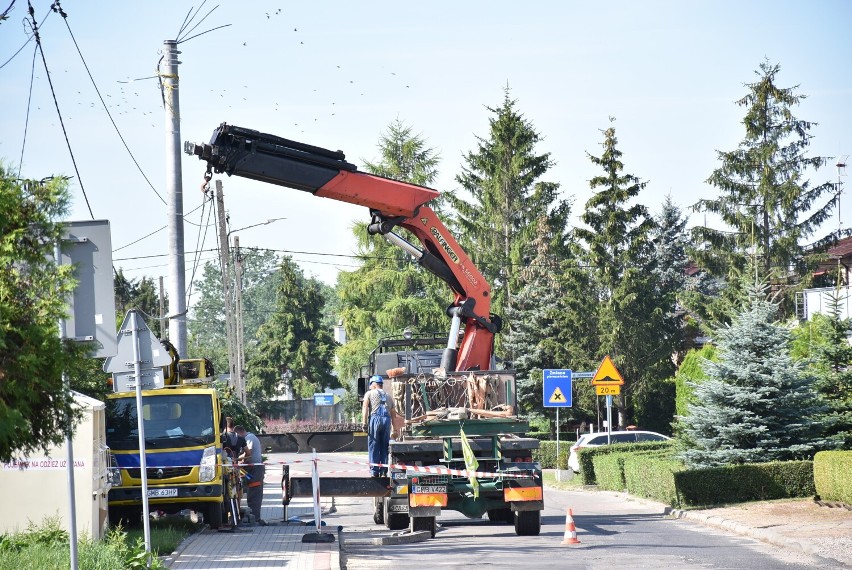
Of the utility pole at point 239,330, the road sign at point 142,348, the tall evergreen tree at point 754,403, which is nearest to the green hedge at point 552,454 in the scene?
the utility pole at point 239,330

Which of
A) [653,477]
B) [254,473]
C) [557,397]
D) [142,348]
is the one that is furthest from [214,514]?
[557,397]

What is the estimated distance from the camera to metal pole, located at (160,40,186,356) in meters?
19.2

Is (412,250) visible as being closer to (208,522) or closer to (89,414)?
(208,522)

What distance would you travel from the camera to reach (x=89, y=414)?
14945mm

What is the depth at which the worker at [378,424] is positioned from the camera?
18625mm

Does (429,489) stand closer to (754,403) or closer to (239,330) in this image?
(754,403)

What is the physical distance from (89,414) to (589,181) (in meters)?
41.5

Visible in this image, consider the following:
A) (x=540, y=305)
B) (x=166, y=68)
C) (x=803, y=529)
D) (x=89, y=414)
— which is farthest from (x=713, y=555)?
(x=540, y=305)

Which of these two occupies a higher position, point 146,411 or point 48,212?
point 48,212

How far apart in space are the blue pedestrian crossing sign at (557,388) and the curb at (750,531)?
10986mm

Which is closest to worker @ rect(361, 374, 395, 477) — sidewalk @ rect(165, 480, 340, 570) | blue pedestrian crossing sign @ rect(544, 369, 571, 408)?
sidewalk @ rect(165, 480, 340, 570)

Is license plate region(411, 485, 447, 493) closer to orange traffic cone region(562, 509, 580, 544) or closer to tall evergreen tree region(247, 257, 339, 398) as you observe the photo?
orange traffic cone region(562, 509, 580, 544)

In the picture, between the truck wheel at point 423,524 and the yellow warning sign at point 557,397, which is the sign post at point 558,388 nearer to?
the yellow warning sign at point 557,397

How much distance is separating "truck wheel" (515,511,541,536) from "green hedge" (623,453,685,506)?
14.0 feet
